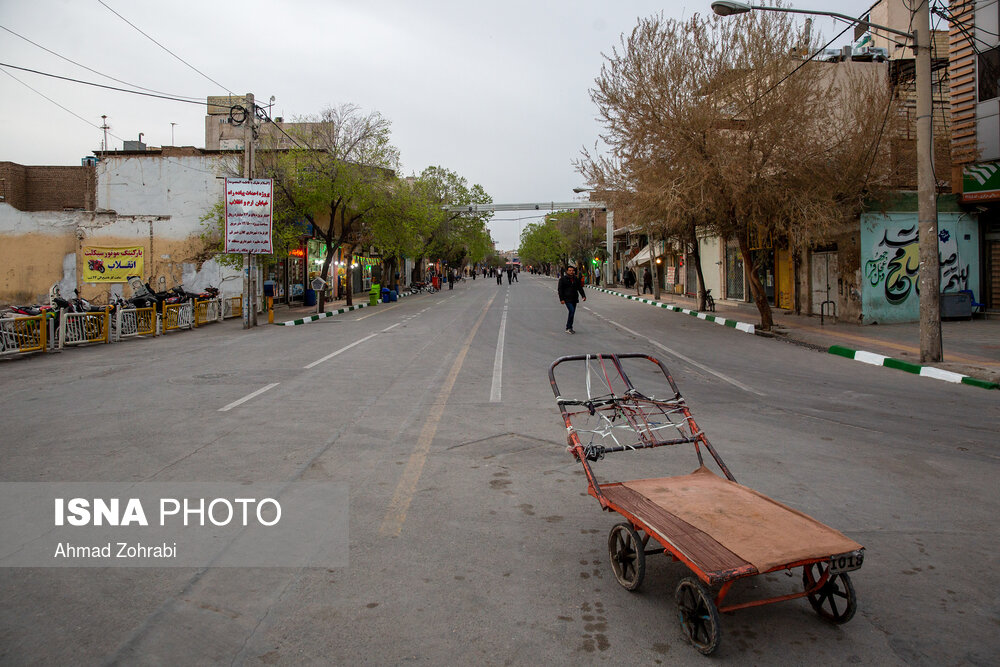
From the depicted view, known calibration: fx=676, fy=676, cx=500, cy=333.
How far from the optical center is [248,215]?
22.6m

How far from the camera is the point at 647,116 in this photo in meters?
19.2

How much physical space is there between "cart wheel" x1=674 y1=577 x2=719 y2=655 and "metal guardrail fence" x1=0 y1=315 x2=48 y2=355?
1661 cm

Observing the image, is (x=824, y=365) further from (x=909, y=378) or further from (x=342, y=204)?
(x=342, y=204)

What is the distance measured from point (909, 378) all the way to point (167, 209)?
34.2m

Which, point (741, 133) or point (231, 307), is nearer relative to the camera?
point (741, 133)

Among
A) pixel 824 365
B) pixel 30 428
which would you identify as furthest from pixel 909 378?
pixel 30 428

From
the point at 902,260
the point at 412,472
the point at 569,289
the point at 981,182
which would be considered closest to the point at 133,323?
the point at 569,289

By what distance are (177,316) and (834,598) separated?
22.8 meters

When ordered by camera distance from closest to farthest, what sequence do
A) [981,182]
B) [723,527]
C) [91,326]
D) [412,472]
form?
[723,527] < [412,472] < [91,326] < [981,182]

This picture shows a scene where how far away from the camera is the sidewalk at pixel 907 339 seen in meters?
12.0

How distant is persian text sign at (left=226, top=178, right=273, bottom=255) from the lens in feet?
73.5

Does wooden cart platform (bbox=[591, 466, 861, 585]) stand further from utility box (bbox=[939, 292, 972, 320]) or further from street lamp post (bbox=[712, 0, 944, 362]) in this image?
utility box (bbox=[939, 292, 972, 320])

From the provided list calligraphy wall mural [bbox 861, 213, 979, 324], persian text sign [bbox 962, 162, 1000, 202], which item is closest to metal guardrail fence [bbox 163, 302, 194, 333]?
calligraphy wall mural [bbox 861, 213, 979, 324]

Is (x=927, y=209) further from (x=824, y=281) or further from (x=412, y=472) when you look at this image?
(x=412, y=472)
